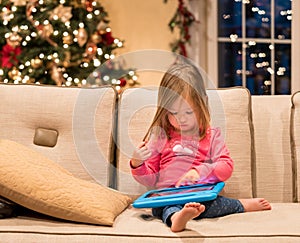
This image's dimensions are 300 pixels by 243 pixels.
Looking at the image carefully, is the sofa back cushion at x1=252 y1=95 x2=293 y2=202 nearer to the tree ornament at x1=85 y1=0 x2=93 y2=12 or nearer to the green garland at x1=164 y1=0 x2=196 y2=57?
the green garland at x1=164 y1=0 x2=196 y2=57

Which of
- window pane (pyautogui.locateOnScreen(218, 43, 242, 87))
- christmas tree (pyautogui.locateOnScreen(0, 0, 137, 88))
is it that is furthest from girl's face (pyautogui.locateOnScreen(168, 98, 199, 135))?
window pane (pyautogui.locateOnScreen(218, 43, 242, 87))

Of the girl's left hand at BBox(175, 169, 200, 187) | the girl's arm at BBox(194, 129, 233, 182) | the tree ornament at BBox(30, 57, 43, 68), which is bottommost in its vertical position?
the girl's left hand at BBox(175, 169, 200, 187)

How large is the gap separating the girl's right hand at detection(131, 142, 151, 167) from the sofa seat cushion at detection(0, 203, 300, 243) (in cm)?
Result: 27

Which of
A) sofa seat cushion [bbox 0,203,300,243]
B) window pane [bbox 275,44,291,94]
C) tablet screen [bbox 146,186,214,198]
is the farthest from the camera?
window pane [bbox 275,44,291,94]

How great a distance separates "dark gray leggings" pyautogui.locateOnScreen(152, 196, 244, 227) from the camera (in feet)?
7.39

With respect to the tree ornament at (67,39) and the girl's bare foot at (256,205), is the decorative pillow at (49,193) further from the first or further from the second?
the tree ornament at (67,39)

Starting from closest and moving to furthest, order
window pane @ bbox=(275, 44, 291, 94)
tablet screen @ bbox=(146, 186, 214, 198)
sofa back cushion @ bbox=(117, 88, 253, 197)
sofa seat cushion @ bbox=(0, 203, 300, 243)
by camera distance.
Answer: sofa seat cushion @ bbox=(0, 203, 300, 243) < tablet screen @ bbox=(146, 186, 214, 198) < sofa back cushion @ bbox=(117, 88, 253, 197) < window pane @ bbox=(275, 44, 291, 94)

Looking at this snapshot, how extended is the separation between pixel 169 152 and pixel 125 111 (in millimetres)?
295

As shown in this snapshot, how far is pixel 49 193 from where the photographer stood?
2.27 m

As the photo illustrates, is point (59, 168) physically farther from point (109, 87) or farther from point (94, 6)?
point (94, 6)

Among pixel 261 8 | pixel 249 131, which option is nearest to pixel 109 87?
pixel 249 131

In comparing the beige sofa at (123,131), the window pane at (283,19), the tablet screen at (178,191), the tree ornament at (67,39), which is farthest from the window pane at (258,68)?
the tablet screen at (178,191)

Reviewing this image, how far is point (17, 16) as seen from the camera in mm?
4590

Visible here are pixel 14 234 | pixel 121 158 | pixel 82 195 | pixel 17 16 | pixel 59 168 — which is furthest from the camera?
pixel 17 16
